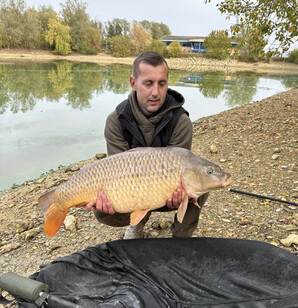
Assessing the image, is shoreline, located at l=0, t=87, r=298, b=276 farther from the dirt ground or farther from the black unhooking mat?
the black unhooking mat

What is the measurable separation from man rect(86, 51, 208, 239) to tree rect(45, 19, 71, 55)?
95.9 ft

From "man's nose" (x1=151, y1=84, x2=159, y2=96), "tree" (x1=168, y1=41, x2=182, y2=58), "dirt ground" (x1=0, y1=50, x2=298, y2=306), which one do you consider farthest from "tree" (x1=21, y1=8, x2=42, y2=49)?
"man's nose" (x1=151, y1=84, x2=159, y2=96)

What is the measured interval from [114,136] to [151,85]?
12.5 inches

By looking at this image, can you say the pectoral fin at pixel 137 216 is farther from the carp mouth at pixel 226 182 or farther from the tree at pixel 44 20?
the tree at pixel 44 20

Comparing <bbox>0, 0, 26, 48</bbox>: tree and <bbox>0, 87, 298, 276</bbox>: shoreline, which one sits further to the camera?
<bbox>0, 0, 26, 48</bbox>: tree

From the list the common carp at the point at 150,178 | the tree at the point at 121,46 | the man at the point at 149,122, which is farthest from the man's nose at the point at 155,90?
the tree at the point at 121,46

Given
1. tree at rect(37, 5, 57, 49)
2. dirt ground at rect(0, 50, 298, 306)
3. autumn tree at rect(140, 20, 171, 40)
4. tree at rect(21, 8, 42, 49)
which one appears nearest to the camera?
dirt ground at rect(0, 50, 298, 306)

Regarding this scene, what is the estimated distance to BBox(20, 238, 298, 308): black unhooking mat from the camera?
1.05 metres

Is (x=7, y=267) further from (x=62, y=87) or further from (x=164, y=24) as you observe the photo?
(x=164, y=24)

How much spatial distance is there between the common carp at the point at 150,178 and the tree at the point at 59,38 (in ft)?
97.0

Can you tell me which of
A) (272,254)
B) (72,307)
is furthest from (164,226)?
(72,307)

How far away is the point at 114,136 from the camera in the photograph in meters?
1.39

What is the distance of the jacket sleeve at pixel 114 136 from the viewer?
54.2 inches

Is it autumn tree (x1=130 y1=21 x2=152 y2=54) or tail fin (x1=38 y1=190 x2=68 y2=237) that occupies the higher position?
autumn tree (x1=130 y1=21 x2=152 y2=54)
